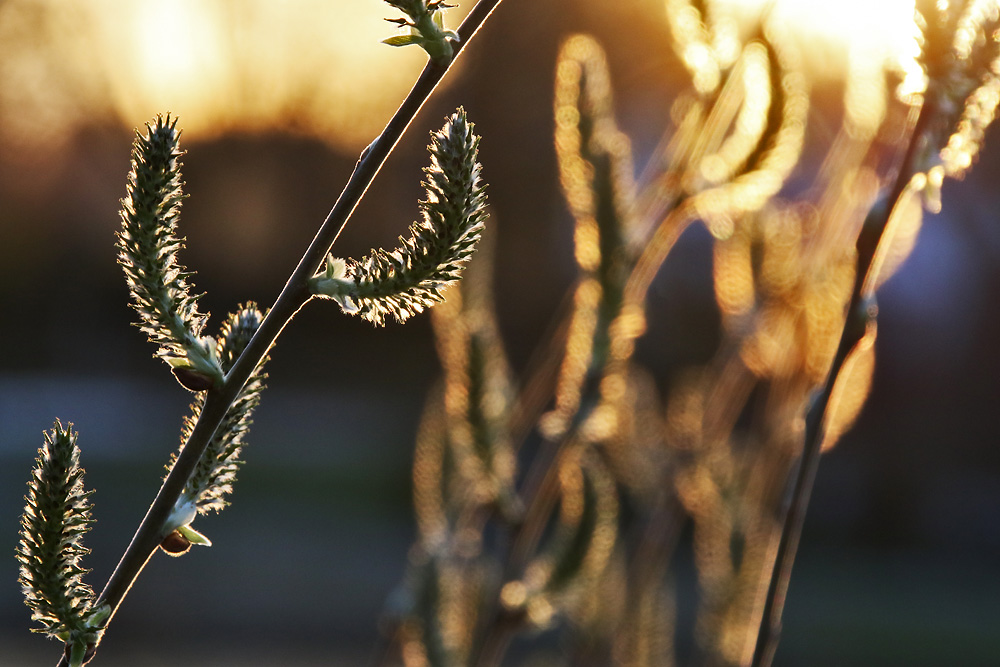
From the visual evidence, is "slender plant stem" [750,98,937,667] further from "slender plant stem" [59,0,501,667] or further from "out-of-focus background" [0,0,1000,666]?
"out-of-focus background" [0,0,1000,666]

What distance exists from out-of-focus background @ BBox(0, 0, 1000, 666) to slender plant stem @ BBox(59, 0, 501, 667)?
541cm

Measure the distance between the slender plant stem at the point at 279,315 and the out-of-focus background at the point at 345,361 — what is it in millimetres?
5411

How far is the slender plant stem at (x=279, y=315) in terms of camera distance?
0.36m

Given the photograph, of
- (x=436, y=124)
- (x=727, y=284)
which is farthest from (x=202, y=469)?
(x=436, y=124)

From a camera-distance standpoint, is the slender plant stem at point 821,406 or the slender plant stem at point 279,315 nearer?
the slender plant stem at point 279,315

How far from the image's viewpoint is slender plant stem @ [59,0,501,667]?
36 centimetres

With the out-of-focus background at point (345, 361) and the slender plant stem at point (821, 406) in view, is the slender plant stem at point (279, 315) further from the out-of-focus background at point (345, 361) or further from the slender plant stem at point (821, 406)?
the out-of-focus background at point (345, 361)

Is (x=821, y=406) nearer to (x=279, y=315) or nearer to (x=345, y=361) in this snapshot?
(x=279, y=315)

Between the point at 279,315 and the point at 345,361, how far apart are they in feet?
33.6

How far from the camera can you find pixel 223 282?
10094 mm

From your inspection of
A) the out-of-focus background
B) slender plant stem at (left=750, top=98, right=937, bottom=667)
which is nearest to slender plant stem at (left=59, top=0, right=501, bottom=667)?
slender plant stem at (left=750, top=98, right=937, bottom=667)

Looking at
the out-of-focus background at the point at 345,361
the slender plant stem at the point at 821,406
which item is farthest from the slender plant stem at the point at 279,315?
the out-of-focus background at the point at 345,361

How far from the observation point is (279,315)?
369 mm

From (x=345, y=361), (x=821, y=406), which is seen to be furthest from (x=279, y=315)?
(x=345, y=361)
